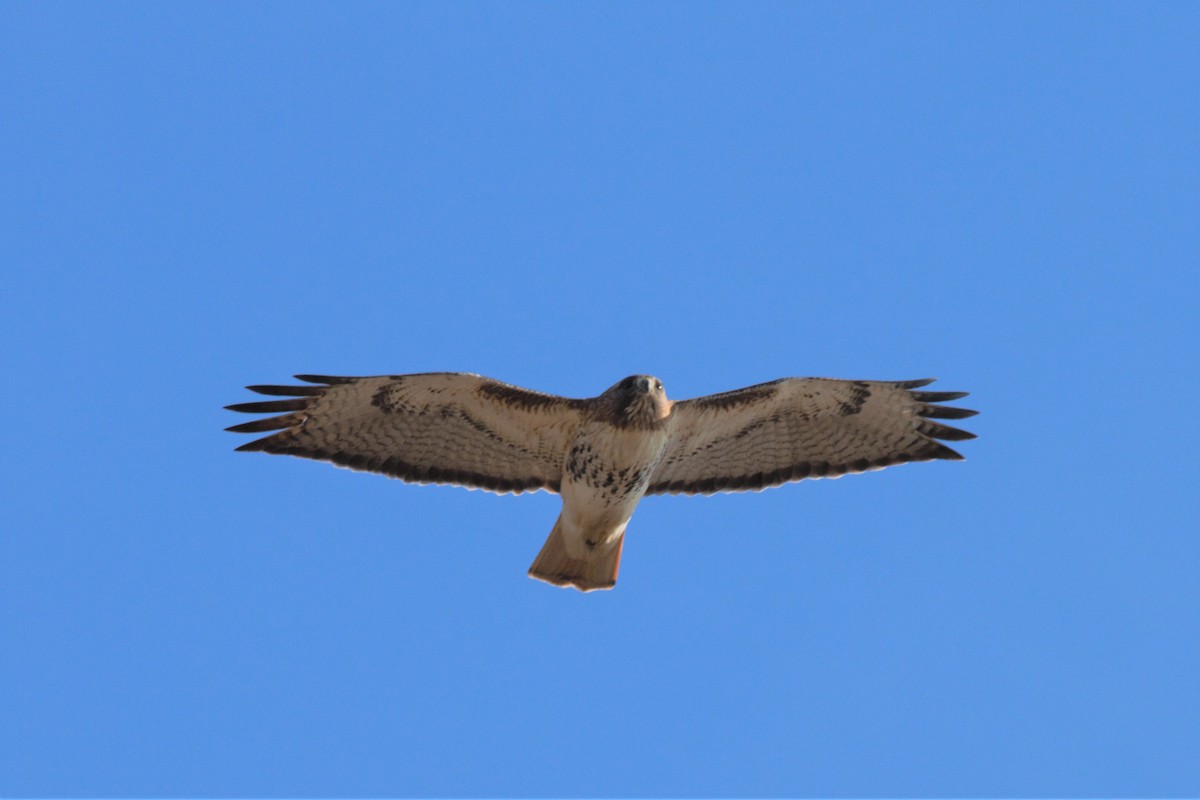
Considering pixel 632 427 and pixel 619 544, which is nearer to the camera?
pixel 632 427

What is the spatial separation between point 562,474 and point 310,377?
6.95 feet

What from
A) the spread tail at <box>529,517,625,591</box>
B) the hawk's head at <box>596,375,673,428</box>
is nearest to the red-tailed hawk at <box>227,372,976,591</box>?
the spread tail at <box>529,517,625,591</box>

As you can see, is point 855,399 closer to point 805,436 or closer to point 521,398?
point 805,436

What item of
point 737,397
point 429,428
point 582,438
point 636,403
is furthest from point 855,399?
point 429,428

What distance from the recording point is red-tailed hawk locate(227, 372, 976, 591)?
11.9 m

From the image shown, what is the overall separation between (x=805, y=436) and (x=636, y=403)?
5.77 ft

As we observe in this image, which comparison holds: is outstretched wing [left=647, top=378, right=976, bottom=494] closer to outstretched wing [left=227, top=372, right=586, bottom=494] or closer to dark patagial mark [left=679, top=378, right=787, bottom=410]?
dark patagial mark [left=679, top=378, right=787, bottom=410]

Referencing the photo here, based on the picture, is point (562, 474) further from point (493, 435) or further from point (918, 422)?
point (918, 422)

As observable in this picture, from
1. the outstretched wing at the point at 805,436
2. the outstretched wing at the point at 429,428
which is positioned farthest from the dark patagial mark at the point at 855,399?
the outstretched wing at the point at 429,428

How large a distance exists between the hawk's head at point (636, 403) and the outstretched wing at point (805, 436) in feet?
2.17

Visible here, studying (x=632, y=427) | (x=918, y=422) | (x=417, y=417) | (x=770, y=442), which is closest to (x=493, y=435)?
(x=417, y=417)

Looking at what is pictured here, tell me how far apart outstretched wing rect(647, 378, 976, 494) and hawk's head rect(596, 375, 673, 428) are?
66 cm

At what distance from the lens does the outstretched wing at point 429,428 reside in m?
12.0

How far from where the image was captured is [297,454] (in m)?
12.2
